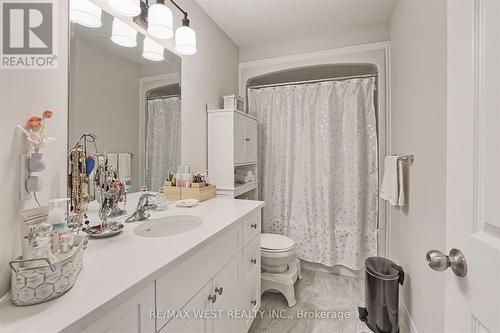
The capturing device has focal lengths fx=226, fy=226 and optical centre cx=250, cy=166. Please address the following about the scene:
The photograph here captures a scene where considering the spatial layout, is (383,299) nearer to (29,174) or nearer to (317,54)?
(29,174)

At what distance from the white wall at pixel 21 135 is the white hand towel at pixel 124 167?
1.24ft

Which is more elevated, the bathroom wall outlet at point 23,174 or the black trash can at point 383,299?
the bathroom wall outlet at point 23,174

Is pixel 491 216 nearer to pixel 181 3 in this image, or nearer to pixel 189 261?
pixel 189 261

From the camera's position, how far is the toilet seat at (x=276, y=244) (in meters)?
1.88

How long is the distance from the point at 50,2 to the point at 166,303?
1216 millimetres

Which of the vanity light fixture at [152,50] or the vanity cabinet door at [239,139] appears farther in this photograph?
the vanity cabinet door at [239,139]

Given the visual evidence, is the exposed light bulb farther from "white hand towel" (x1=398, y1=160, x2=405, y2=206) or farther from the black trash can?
the black trash can

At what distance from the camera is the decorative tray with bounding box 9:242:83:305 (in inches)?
22.0

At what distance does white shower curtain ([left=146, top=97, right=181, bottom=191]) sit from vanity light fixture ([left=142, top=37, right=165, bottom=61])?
0.88 feet

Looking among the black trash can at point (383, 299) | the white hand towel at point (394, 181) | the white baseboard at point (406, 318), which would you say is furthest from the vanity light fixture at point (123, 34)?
the white baseboard at point (406, 318)

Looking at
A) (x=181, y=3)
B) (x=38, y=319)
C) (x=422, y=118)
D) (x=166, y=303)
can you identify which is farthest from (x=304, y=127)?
(x=38, y=319)

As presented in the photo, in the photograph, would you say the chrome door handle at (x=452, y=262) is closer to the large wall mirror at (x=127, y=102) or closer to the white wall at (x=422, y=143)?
the white wall at (x=422, y=143)

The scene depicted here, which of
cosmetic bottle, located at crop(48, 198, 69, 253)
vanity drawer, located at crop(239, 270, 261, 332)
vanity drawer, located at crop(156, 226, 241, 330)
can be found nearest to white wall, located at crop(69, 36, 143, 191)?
cosmetic bottle, located at crop(48, 198, 69, 253)

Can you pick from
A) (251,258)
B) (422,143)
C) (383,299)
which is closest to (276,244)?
(251,258)
